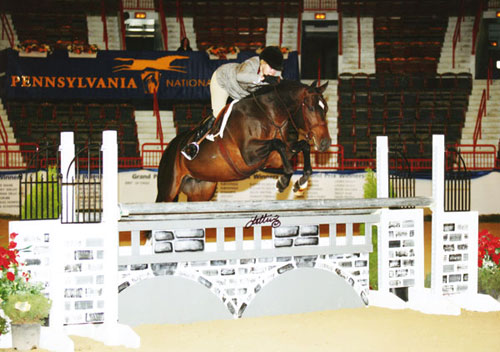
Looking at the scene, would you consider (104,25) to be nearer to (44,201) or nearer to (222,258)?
(44,201)

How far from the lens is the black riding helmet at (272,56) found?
5.19m

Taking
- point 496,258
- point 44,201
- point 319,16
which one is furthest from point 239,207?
point 319,16

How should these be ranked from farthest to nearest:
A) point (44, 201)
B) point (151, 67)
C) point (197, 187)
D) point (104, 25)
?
point (104, 25), point (151, 67), point (197, 187), point (44, 201)

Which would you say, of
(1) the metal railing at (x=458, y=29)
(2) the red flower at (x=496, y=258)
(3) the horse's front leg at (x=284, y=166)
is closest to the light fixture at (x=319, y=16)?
(1) the metal railing at (x=458, y=29)

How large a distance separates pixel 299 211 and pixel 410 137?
8.76 meters

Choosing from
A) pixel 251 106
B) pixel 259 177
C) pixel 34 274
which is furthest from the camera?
pixel 259 177

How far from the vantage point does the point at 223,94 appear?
5.62m

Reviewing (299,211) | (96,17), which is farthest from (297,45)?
(299,211)

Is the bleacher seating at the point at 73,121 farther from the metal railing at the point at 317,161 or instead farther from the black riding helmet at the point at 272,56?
the black riding helmet at the point at 272,56

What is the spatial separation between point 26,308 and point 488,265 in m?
3.96

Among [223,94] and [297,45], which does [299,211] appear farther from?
[297,45]

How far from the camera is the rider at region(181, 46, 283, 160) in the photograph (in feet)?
17.0

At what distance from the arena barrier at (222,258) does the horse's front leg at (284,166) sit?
1.32 feet

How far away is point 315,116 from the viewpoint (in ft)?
16.2
